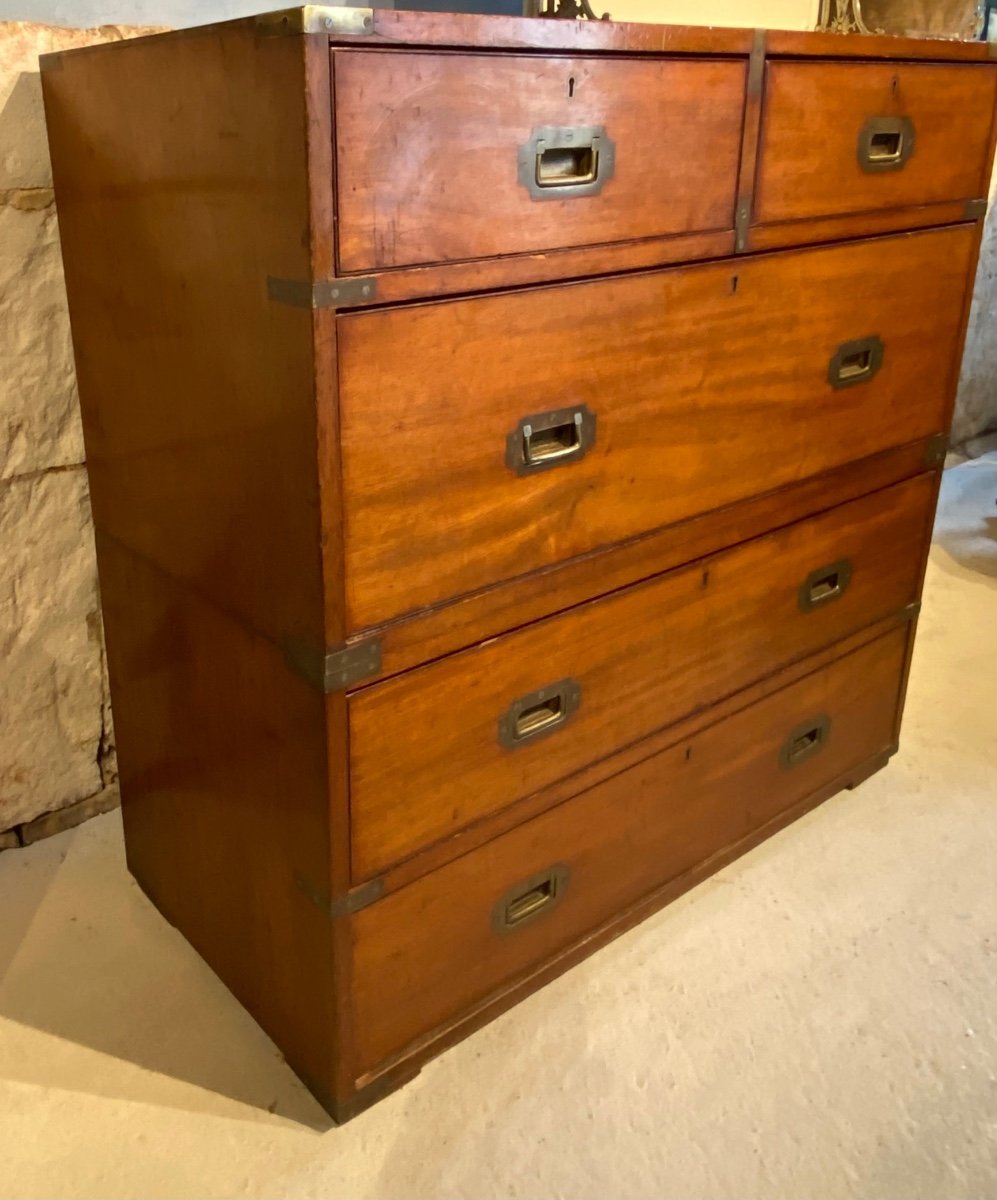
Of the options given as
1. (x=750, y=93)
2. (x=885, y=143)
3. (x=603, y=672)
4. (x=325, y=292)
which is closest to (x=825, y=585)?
(x=603, y=672)

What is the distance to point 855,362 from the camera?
146 cm

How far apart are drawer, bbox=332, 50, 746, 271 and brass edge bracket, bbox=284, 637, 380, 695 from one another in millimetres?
340

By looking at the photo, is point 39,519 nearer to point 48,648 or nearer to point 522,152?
point 48,648

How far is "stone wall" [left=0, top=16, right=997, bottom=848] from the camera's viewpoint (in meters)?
1.31

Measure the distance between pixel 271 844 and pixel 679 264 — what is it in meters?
0.76

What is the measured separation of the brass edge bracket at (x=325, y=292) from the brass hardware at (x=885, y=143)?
2.37ft

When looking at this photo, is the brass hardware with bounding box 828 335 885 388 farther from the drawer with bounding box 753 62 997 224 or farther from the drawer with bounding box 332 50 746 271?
the drawer with bounding box 332 50 746 271

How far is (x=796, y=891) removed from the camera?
1617 millimetres

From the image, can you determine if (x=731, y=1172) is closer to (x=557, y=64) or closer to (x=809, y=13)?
(x=557, y=64)

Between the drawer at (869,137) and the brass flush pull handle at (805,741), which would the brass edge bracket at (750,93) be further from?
the brass flush pull handle at (805,741)

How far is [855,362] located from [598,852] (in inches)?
28.3

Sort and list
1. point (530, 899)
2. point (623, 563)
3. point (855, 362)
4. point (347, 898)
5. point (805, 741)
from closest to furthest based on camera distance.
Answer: point (347, 898), point (623, 563), point (530, 899), point (855, 362), point (805, 741)

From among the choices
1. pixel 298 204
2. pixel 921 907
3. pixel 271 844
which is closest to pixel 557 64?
pixel 298 204

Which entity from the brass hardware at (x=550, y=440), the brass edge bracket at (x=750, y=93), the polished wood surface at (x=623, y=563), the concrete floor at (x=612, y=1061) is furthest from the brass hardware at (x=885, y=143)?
the concrete floor at (x=612, y=1061)
